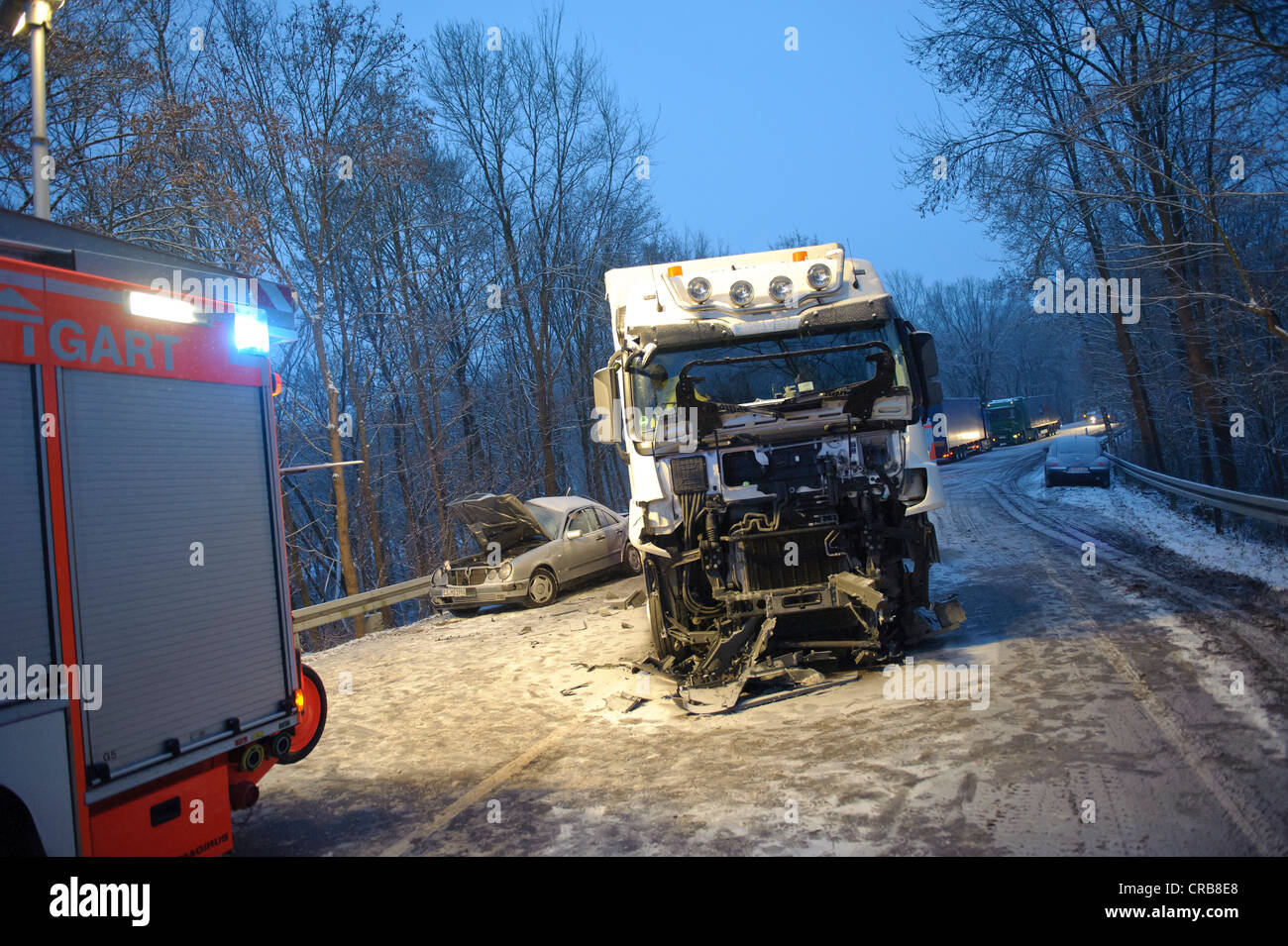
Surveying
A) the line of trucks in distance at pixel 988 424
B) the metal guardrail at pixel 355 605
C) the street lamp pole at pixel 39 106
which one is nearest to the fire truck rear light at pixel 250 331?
the street lamp pole at pixel 39 106

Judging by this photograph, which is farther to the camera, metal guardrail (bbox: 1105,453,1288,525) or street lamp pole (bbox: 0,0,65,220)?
metal guardrail (bbox: 1105,453,1288,525)

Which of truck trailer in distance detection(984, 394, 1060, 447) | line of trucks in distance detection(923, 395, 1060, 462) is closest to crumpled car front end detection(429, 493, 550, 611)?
line of trucks in distance detection(923, 395, 1060, 462)

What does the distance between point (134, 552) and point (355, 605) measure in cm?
947

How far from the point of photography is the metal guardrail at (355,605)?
11.5 metres

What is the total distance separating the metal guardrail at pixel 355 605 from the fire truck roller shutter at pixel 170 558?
6655 millimetres

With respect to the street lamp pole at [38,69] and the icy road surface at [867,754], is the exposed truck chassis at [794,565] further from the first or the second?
the street lamp pole at [38,69]

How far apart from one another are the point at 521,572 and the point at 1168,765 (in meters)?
9.95

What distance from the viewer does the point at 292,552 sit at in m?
20.1

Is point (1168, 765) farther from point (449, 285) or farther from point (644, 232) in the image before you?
point (644, 232)

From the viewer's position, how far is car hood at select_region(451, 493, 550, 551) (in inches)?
512

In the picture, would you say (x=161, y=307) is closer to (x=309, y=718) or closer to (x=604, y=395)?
(x=309, y=718)

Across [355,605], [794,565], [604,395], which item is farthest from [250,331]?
[355,605]

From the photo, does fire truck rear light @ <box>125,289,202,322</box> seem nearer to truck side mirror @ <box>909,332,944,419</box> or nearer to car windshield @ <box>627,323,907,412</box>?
car windshield @ <box>627,323,907,412</box>

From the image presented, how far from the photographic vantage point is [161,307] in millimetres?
4066
